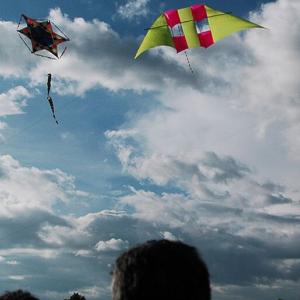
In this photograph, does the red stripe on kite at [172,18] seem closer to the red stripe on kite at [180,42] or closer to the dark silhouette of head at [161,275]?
the red stripe on kite at [180,42]

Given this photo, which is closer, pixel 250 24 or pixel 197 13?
pixel 250 24

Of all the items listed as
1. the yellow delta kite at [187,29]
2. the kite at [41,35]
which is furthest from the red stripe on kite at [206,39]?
the kite at [41,35]

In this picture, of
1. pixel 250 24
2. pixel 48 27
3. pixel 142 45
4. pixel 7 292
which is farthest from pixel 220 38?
pixel 7 292

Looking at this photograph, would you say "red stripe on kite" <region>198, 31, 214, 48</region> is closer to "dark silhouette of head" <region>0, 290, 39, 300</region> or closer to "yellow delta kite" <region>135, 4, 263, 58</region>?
"yellow delta kite" <region>135, 4, 263, 58</region>

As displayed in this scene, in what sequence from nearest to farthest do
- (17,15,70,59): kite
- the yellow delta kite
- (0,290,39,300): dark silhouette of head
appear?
1. (0,290,39,300): dark silhouette of head
2. the yellow delta kite
3. (17,15,70,59): kite

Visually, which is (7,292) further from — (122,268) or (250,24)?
(250,24)

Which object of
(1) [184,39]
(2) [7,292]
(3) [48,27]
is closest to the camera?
(2) [7,292]

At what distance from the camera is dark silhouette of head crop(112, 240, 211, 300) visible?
362 cm

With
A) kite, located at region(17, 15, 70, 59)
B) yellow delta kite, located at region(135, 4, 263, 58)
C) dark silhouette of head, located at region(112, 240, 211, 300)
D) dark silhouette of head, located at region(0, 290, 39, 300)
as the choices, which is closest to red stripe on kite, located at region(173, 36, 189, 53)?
yellow delta kite, located at region(135, 4, 263, 58)

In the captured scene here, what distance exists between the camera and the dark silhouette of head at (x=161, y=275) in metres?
3.62

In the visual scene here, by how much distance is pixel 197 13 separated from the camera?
2469cm

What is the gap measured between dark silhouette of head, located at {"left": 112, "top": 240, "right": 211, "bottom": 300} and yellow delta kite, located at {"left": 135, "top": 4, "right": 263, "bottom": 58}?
21.2 metres

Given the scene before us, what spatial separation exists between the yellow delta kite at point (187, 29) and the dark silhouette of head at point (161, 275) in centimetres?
2119

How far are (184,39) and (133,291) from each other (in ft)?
72.3
